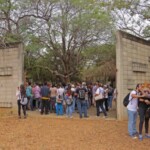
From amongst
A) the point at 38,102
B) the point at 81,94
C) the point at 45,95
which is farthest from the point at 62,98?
the point at 38,102

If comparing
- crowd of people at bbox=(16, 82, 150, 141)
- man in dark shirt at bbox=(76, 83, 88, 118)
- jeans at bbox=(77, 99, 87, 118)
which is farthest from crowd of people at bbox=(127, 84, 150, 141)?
jeans at bbox=(77, 99, 87, 118)

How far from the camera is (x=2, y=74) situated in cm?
1673

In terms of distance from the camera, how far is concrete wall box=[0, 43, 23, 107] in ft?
53.4

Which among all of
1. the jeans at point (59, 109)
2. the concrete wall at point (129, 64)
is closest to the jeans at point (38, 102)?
the jeans at point (59, 109)

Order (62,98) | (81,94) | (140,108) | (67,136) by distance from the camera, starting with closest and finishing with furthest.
Answer: (140,108), (67,136), (81,94), (62,98)

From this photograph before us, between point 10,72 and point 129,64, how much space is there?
19.8 ft

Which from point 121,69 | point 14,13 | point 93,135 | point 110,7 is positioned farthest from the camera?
point 14,13

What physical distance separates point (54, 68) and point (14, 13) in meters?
7.49

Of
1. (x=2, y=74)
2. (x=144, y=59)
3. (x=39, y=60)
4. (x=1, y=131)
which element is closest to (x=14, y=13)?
(x=39, y=60)

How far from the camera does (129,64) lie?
48.4 ft

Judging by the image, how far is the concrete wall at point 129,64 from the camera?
561 inches

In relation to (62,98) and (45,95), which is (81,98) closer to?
(62,98)

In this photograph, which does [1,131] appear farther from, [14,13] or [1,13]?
[14,13]

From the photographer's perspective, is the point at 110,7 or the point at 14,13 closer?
the point at 110,7
